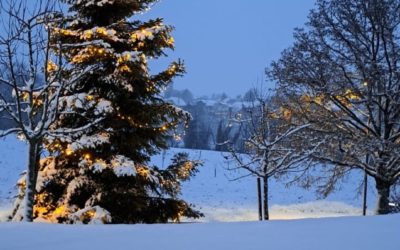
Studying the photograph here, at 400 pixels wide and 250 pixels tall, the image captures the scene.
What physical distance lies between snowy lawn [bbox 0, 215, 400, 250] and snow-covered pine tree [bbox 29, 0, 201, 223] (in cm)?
378

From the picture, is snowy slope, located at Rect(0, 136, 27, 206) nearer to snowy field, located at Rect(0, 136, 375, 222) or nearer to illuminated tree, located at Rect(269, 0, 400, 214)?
snowy field, located at Rect(0, 136, 375, 222)

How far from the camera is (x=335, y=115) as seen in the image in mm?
13039

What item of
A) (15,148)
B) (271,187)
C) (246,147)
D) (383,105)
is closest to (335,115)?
(383,105)

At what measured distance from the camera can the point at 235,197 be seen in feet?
97.2

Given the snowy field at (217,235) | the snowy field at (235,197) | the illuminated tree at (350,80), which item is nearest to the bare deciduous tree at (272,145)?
the illuminated tree at (350,80)

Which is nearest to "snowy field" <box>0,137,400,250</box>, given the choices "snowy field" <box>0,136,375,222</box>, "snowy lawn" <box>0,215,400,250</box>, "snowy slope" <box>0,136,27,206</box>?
"snowy lawn" <box>0,215,400,250</box>

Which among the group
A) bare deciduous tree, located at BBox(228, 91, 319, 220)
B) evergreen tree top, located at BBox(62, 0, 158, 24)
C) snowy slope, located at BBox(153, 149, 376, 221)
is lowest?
snowy slope, located at BBox(153, 149, 376, 221)

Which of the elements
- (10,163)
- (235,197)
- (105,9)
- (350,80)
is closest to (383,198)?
(350,80)

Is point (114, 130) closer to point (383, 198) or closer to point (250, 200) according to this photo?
point (383, 198)

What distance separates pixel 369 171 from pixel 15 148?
30102mm

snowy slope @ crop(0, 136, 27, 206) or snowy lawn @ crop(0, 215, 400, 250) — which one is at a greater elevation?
snowy slope @ crop(0, 136, 27, 206)

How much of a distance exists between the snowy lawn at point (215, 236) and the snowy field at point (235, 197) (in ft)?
53.5

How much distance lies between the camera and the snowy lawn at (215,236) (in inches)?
163

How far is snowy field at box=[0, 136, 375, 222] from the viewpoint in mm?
23891
